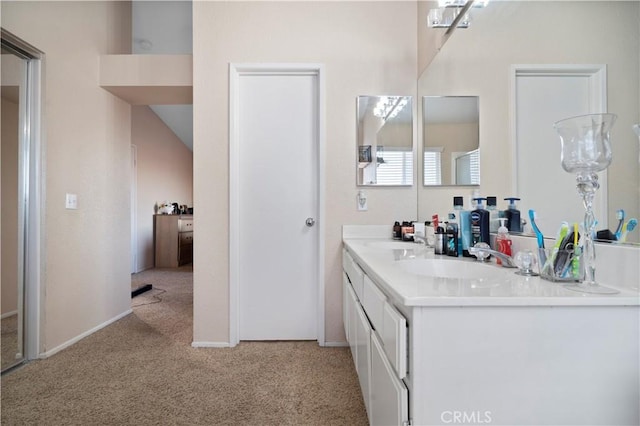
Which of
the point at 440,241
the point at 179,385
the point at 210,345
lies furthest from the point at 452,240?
the point at 210,345

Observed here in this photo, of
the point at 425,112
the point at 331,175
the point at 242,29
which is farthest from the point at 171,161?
the point at 425,112

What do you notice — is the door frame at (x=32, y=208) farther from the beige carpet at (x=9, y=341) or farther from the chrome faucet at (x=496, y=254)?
the chrome faucet at (x=496, y=254)

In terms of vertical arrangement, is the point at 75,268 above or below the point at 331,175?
below

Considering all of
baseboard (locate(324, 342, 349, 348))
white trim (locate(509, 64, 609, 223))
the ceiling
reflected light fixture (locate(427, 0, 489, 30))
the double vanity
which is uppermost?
the ceiling

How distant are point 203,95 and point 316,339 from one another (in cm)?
189

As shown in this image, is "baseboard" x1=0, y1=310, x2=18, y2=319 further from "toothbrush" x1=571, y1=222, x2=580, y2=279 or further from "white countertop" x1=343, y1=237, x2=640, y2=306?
"toothbrush" x1=571, y1=222, x2=580, y2=279

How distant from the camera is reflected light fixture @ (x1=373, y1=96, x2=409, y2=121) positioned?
83.7 inches

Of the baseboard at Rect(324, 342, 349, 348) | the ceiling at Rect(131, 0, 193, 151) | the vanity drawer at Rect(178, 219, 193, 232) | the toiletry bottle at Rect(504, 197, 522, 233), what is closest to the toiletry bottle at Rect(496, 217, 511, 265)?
the toiletry bottle at Rect(504, 197, 522, 233)

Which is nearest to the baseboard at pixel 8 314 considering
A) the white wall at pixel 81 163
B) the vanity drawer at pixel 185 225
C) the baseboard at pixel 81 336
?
the white wall at pixel 81 163

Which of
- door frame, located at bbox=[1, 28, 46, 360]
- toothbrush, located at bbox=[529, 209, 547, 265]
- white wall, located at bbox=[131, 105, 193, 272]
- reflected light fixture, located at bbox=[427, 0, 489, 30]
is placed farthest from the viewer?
white wall, located at bbox=[131, 105, 193, 272]

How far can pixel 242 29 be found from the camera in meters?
2.12

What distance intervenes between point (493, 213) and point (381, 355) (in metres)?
0.80

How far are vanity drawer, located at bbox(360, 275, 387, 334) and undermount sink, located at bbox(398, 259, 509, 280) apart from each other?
16cm

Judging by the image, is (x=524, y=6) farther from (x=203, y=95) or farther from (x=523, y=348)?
(x=203, y=95)
